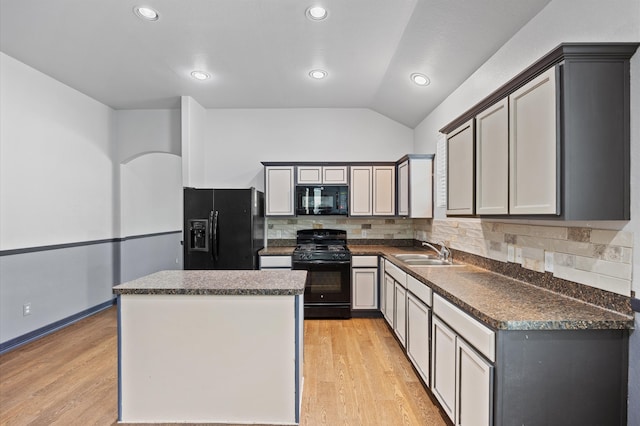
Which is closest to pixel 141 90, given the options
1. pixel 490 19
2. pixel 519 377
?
pixel 490 19

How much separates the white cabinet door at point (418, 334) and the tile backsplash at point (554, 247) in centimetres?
71

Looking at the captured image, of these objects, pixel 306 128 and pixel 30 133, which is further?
pixel 306 128

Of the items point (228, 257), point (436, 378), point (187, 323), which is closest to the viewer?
point (187, 323)

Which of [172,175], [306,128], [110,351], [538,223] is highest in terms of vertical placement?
[306,128]

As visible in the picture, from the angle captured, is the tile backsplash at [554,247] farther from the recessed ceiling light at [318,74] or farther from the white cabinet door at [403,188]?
the recessed ceiling light at [318,74]

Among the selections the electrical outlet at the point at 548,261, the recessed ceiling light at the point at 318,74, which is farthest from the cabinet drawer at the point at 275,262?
the electrical outlet at the point at 548,261

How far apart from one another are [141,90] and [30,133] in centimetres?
124

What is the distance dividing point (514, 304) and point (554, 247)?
517 mm

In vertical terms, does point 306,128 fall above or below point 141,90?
below

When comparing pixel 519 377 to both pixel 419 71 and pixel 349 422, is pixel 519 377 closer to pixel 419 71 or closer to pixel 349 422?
pixel 349 422

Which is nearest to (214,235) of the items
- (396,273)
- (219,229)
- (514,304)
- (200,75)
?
(219,229)

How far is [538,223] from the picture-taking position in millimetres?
2039

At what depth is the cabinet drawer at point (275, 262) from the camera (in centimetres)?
407

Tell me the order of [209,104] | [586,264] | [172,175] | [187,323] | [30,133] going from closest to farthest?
1. [586,264]
2. [187,323]
3. [30,133]
4. [209,104]
5. [172,175]
